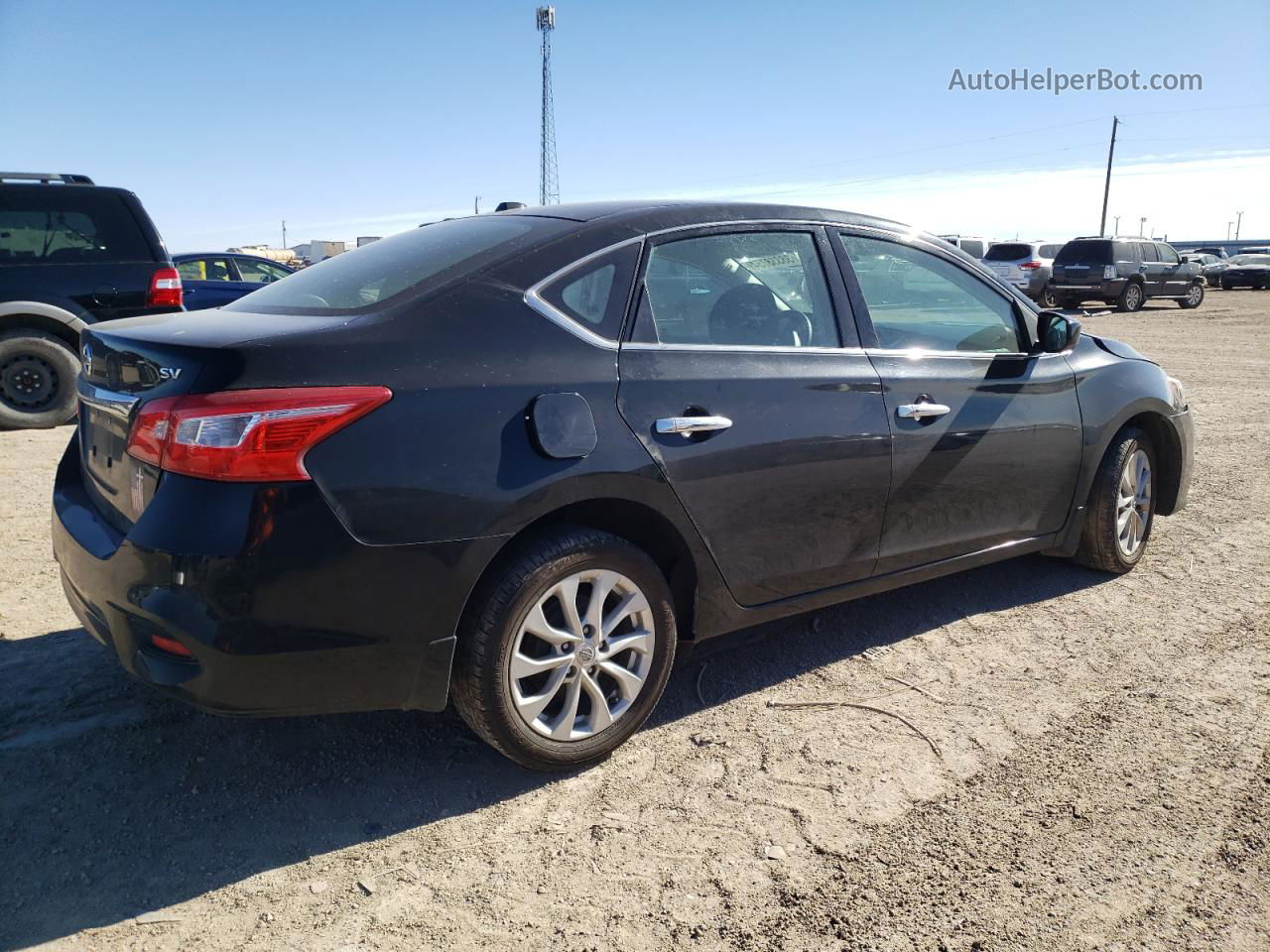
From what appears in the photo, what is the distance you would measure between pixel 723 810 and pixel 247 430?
162cm

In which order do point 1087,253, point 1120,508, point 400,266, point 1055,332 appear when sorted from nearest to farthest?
point 400,266 < point 1055,332 < point 1120,508 < point 1087,253

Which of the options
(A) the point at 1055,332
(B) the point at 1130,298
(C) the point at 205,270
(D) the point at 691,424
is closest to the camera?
(D) the point at 691,424

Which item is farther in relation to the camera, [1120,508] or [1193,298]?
[1193,298]

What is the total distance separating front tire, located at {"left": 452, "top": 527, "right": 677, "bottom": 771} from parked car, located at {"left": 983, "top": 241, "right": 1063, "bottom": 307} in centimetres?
2486

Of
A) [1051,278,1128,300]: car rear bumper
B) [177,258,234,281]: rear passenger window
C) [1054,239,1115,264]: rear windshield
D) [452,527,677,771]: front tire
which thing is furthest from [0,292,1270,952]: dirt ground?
[1054,239,1115,264]: rear windshield

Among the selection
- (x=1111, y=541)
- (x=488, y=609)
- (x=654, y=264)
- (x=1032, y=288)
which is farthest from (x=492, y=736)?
(x=1032, y=288)

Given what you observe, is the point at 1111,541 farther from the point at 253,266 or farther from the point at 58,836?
the point at 253,266

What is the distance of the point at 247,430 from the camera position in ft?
7.98

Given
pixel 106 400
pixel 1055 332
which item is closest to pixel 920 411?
pixel 1055 332

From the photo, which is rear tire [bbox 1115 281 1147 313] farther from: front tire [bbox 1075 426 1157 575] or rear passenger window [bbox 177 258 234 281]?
front tire [bbox 1075 426 1157 575]

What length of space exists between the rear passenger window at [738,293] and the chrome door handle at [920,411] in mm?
345

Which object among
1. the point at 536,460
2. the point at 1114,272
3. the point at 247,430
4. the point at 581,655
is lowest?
the point at 581,655

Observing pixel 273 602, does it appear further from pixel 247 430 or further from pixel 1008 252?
pixel 1008 252

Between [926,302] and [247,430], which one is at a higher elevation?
[926,302]
